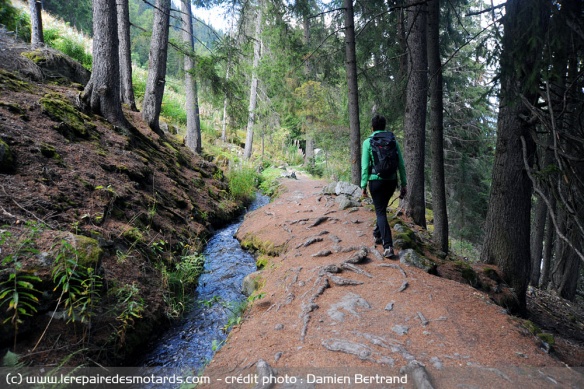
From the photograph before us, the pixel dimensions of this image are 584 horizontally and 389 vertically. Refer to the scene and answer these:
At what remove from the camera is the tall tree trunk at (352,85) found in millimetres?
8594

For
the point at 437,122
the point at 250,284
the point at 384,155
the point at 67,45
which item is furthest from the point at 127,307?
the point at 67,45

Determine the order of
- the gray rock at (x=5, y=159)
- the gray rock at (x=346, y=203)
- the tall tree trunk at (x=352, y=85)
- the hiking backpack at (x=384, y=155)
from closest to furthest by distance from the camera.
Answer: the gray rock at (x=5, y=159) → the hiking backpack at (x=384, y=155) → the gray rock at (x=346, y=203) → the tall tree trunk at (x=352, y=85)

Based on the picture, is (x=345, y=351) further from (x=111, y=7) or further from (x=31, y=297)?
(x=111, y=7)

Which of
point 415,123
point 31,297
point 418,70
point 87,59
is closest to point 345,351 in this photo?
point 31,297

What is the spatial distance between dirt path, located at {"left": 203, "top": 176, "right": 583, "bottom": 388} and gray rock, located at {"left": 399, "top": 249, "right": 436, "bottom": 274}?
0.56 feet

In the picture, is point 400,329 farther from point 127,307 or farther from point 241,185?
point 241,185

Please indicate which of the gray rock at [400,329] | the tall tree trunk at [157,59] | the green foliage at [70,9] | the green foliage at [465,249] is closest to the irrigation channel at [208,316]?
the gray rock at [400,329]

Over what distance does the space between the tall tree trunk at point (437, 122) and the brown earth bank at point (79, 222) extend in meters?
5.59

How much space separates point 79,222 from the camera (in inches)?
165

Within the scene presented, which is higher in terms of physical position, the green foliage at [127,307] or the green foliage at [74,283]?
the green foliage at [74,283]

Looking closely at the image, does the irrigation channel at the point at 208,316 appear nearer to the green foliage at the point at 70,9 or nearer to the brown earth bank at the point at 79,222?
the brown earth bank at the point at 79,222

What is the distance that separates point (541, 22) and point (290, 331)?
15.6 ft

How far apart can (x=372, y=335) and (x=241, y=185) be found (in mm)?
9202

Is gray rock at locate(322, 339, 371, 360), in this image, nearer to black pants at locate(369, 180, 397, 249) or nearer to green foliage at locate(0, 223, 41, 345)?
black pants at locate(369, 180, 397, 249)
